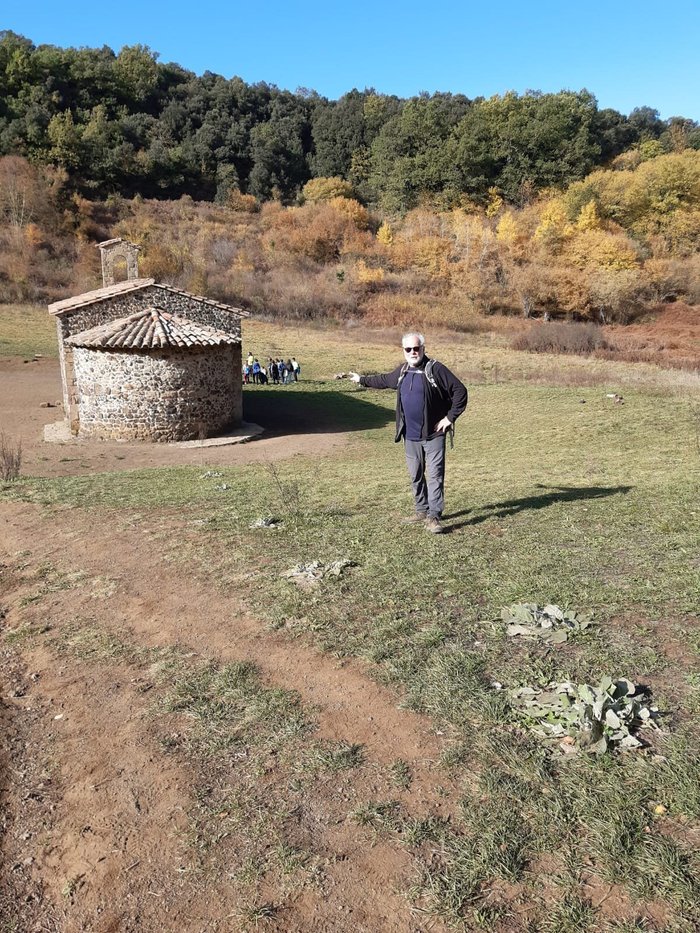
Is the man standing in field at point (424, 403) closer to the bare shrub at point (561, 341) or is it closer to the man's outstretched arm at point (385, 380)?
the man's outstretched arm at point (385, 380)

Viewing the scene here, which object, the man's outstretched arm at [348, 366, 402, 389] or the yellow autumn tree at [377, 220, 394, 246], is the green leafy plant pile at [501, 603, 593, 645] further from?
the yellow autumn tree at [377, 220, 394, 246]

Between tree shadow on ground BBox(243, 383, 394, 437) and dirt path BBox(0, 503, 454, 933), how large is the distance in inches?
550

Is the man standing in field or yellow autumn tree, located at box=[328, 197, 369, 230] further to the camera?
yellow autumn tree, located at box=[328, 197, 369, 230]

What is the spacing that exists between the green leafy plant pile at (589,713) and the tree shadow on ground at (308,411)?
15691 mm

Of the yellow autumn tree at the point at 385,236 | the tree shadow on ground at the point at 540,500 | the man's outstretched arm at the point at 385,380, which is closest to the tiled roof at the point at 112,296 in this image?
the tree shadow on ground at the point at 540,500

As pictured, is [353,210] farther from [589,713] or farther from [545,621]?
[589,713]

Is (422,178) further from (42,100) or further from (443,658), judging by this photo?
(443,658)

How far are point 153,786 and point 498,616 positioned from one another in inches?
113

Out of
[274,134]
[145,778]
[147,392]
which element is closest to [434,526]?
[145,778]

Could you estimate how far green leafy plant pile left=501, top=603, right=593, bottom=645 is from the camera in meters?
4.76

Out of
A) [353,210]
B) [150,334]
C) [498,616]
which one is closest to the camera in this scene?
[498,616]

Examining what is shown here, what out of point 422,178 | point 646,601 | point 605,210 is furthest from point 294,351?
point 422,178

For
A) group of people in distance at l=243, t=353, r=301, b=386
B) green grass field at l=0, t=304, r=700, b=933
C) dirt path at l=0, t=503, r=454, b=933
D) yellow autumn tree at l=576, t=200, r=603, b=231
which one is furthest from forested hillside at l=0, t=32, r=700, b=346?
dirt path at l=0, t=503, r=454, b=933

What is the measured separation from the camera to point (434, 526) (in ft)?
24.4
